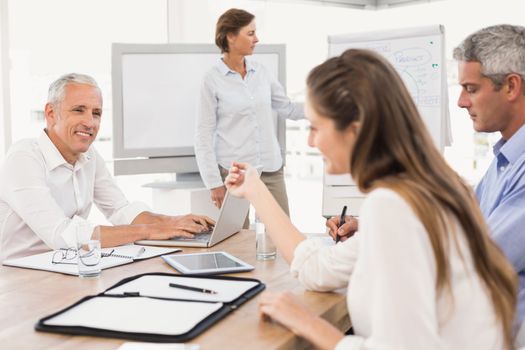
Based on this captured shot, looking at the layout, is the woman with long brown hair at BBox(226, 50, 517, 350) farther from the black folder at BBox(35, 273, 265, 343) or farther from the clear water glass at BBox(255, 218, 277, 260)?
the clear water glass at BBox(255, 218, 277, 260)

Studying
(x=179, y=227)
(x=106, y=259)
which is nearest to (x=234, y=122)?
(x=179, y=227)

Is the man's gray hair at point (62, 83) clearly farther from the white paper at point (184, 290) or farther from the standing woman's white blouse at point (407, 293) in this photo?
the standing woman's white blouse at point (407, 293)

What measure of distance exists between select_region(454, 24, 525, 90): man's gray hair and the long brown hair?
2.00 feet

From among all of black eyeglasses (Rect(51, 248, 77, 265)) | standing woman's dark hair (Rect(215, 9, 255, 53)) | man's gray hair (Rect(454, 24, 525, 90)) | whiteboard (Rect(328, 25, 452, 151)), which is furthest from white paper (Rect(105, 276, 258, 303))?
whiteboard (Rect(328, 25, 452, 151))

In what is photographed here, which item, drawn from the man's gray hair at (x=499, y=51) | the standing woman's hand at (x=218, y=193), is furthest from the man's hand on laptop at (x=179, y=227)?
the standing woman's hand at (x=218, y=193)

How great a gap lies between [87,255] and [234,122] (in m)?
2.00

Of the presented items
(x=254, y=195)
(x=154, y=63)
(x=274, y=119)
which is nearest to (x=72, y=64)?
(x=154, y=63)

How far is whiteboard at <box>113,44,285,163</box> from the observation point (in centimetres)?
371

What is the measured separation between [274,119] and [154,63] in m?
0.82

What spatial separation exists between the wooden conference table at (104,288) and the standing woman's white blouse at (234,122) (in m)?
1.59

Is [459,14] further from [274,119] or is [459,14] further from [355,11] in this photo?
[274,119]

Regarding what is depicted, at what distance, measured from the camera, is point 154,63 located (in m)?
3.75

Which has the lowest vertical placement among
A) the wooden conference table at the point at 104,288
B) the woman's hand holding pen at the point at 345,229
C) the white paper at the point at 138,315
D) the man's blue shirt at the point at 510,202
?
the wooden conference table at the point at 104,288

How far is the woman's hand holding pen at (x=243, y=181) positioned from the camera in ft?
5.23
